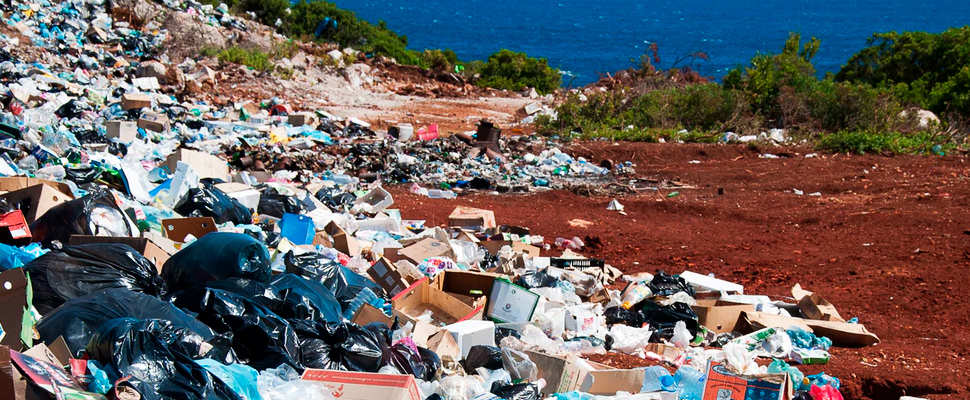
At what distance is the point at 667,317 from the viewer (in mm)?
4582

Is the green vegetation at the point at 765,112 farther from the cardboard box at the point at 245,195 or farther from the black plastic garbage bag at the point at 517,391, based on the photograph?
the black plastic garbage bag at the point at 517,391

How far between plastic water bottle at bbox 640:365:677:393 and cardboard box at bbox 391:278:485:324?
1.10 meters

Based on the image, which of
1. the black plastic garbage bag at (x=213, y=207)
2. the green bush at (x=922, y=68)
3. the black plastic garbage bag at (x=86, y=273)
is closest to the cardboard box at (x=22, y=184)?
the black plastic garbage bag at (x=213, y=207)

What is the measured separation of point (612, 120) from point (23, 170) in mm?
9737

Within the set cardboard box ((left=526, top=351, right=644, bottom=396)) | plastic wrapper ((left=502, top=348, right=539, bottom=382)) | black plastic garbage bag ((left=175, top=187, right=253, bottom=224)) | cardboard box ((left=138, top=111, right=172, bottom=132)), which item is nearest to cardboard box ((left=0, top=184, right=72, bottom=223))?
black plastic garbage bag ((left=175, top=187, right=253, bottom=224))

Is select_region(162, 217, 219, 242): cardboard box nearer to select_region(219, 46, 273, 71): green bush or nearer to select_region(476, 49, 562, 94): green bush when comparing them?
select_region(219, 46, 273, 71): green bush

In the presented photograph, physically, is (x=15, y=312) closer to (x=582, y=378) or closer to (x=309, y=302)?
(x=309, y=302)

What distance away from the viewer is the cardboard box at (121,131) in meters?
8.29

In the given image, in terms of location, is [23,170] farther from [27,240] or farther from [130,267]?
[130,267]

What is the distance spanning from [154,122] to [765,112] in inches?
417

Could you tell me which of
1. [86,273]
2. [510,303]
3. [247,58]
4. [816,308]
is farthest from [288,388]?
[247,58]

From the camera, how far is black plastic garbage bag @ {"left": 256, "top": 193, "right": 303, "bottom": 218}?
5.97 metres

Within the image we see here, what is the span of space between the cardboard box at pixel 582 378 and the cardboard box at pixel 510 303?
0.71m

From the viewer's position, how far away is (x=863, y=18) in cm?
7838
